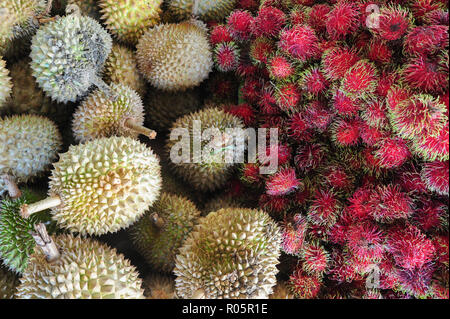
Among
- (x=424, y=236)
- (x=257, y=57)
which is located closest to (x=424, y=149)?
(x=424, y=236)

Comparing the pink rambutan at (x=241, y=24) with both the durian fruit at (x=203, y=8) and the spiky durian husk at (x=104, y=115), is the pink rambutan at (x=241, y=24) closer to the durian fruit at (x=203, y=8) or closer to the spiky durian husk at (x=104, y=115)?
the durian fruit at (x=203, y=8)

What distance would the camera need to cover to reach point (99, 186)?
34.3 inches

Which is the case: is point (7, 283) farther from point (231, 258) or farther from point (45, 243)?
point (231, 258)

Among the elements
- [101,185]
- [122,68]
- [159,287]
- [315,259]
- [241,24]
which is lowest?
[159,287]

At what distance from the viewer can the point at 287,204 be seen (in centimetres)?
101

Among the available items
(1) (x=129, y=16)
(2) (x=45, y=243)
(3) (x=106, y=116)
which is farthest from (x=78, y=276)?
(1) (x=129, y=16)

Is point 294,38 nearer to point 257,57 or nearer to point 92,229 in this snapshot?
point 257,57

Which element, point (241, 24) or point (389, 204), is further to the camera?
point (241, 24)

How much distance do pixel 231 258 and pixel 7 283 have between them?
0.65 m

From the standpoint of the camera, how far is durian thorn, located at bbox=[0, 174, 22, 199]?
936 millimetres

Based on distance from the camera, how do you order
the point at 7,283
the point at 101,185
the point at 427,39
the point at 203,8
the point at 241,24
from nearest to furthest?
1. the point at 427,39
2. the point at 101,185
3. the point at 7,283
4. the point at 241,24
5. the point at 203,8

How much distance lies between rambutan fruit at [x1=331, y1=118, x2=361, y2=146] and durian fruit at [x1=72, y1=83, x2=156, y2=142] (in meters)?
0.56

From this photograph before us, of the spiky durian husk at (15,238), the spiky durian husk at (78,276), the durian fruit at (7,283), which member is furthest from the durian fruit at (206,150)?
the durian fruit at (7,283)

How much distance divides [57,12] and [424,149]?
118cm
